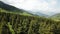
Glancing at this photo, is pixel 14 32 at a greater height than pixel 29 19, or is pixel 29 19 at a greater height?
pixel 29 19

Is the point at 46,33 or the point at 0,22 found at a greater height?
the point at 0,22

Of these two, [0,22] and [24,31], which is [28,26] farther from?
[0,22]

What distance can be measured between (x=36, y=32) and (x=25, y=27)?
888 centimetres

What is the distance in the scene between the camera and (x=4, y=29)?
79.1 metres

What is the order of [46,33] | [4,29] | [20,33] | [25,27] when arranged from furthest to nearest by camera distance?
[25,27] < [20,33] < [46,33] < [4,29]

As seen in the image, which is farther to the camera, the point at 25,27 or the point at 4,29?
the point at 25,27

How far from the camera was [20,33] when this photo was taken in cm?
9025

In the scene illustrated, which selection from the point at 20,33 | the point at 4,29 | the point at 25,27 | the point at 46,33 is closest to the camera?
the point at 4,29

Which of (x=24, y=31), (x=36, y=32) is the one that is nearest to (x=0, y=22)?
(x=24, y=31)

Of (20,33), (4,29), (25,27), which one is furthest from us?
(25,27)

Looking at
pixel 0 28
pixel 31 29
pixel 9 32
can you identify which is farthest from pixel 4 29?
pixel 31 29

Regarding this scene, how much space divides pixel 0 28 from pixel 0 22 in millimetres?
8660

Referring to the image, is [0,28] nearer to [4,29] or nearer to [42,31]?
[4,29]

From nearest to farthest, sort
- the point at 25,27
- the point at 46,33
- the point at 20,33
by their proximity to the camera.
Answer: the point at 46,33, the point at 20,33, the point at 25,27
